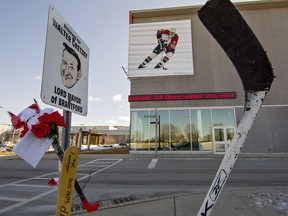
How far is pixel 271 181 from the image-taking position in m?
8.02

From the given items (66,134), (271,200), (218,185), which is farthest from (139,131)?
(218,185)

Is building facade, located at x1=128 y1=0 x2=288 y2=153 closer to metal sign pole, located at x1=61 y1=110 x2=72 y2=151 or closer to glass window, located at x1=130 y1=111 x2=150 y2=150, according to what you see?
glass window, located at x1=130 y1=111 x2=150 y2=150

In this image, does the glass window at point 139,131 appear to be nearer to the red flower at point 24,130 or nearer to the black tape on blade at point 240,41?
the black tape on blade at point 240,41

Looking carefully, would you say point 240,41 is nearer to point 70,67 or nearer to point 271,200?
point 70,67

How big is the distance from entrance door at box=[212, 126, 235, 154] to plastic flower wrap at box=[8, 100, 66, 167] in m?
20.0

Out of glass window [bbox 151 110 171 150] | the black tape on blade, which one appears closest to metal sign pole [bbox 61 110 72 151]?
the black tape on blade

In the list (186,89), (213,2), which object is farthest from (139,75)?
(213,2)

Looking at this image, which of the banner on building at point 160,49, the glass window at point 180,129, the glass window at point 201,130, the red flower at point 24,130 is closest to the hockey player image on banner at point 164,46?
the banner on building at point 160,49

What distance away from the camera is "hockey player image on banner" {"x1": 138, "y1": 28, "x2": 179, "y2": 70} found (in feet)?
74.4

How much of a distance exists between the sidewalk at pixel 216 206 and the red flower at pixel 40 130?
3040 millimetres

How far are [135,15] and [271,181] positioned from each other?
21.7 m

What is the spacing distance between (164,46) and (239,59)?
21.6 meters

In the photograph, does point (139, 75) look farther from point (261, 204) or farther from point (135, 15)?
point (261, 204)

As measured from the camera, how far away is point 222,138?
810 inches
